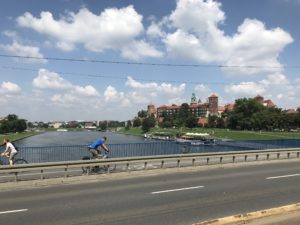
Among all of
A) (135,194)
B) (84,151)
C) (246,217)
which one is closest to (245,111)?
(84,151)

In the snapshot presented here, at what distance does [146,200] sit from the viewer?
1220 centimetres

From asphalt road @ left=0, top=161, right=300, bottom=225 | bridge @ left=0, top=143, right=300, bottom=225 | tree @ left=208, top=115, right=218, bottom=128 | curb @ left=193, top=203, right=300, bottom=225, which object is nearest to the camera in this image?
curb @ left=193, top=203, right=300, bottom=225

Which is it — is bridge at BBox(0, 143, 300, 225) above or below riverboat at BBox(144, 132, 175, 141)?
above

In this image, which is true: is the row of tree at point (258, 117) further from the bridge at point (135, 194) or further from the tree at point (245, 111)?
the bridge at point (135, 194)

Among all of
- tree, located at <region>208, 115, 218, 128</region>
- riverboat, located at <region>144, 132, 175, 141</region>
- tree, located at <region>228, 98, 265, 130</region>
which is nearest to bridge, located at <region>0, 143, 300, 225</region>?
riverboat, located at <region>144, 132, 175, 141</region>

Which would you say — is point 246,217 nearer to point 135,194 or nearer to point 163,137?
point 135,194

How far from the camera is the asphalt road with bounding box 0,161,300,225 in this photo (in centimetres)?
977

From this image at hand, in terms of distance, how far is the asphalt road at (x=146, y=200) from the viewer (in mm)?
9766

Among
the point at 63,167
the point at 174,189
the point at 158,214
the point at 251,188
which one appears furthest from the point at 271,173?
the point at 158,214

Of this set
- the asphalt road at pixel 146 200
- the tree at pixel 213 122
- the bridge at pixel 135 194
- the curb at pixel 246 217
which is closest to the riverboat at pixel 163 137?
the tree at pixel 213 122

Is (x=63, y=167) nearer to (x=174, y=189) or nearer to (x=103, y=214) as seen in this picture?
(x=174, y=189)

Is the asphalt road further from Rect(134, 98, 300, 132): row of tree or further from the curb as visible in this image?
Rect(134, 98, 300, 132): row of tree

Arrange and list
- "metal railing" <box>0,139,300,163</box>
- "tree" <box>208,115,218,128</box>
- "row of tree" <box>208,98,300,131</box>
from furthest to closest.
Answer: "tree" <box>208,115,218,128</box> → "row of tree" <box>208,98,300,131</box> → "metal railing" <box>0,139,300,163</box>

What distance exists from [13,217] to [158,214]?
10.7 ft
